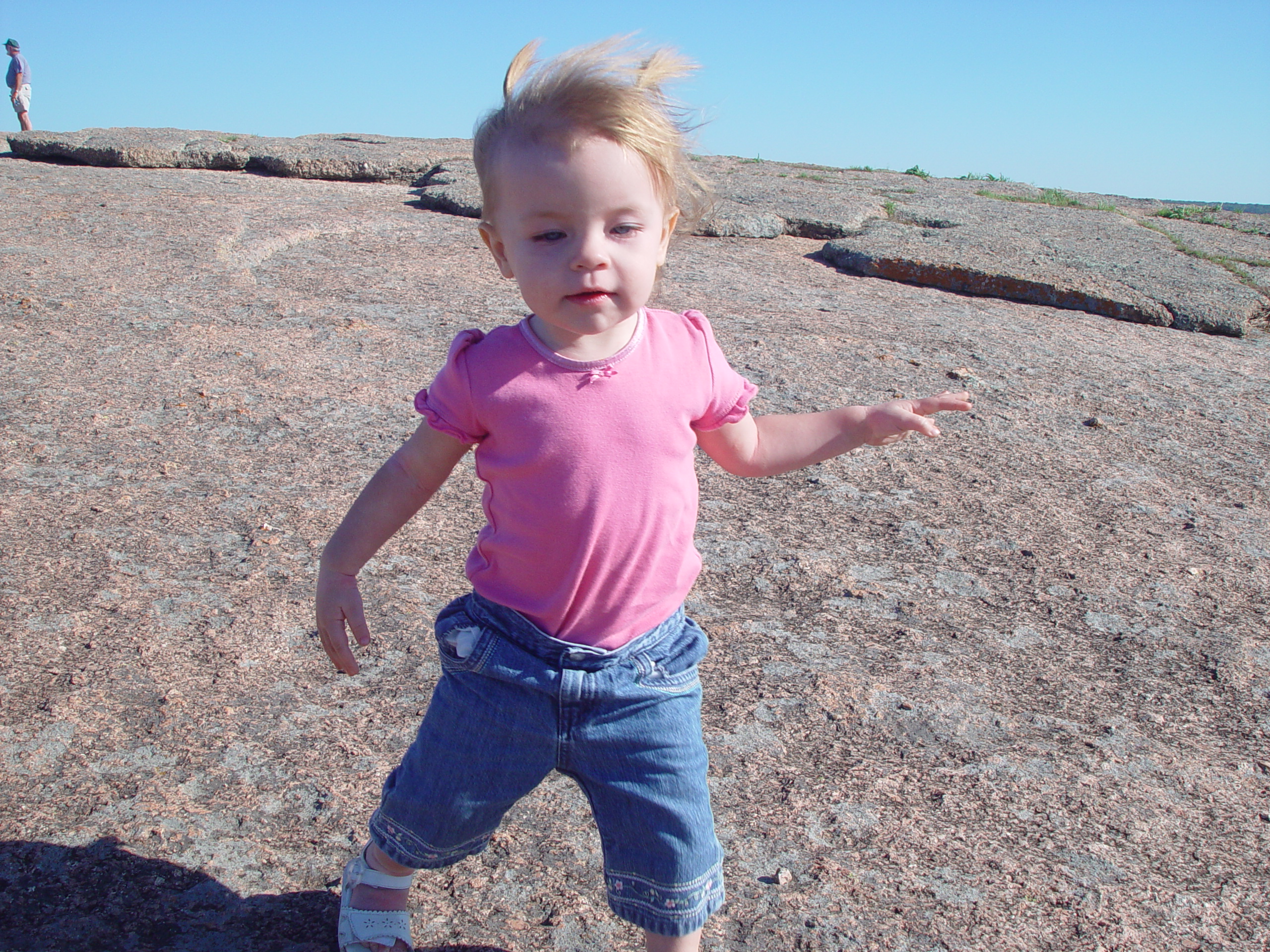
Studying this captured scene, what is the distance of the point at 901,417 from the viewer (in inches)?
56.9

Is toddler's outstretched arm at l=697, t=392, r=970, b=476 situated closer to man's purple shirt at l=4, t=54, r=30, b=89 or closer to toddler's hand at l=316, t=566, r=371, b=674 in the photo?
toddler's hand at l=316, t=566, r=371, b=674

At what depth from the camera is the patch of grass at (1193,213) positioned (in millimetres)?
7199

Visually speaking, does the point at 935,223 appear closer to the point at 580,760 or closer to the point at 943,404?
the point at 943,404

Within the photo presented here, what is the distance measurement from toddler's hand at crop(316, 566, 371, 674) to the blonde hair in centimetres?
52

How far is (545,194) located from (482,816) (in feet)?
2.54

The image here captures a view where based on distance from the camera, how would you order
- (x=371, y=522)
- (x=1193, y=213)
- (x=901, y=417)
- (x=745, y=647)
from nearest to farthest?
(x=371, y=522) < (x=901, y=417) < (x=745, y=647) < (x=1193, y=213)

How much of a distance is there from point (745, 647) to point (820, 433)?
2.14 ft

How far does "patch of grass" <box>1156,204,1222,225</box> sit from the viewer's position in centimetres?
720

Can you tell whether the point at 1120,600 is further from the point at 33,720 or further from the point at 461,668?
the point at 33,720

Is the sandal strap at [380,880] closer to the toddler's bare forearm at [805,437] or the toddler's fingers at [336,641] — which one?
the toddler's fingers at [336,641]

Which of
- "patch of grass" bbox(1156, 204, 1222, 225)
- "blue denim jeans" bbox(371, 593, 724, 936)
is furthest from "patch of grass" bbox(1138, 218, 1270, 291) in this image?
"blue denim jeans" bbox(371, 593, 724, 936)

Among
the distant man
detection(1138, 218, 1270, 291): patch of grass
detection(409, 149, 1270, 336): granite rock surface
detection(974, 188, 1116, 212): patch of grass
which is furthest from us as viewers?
the distant man

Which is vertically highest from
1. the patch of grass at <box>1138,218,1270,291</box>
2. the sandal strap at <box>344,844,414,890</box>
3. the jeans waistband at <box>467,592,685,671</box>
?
the patch of grass at <box>1138,218,1270,291</box>

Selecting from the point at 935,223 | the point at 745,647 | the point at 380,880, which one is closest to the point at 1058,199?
the point at 935,223
